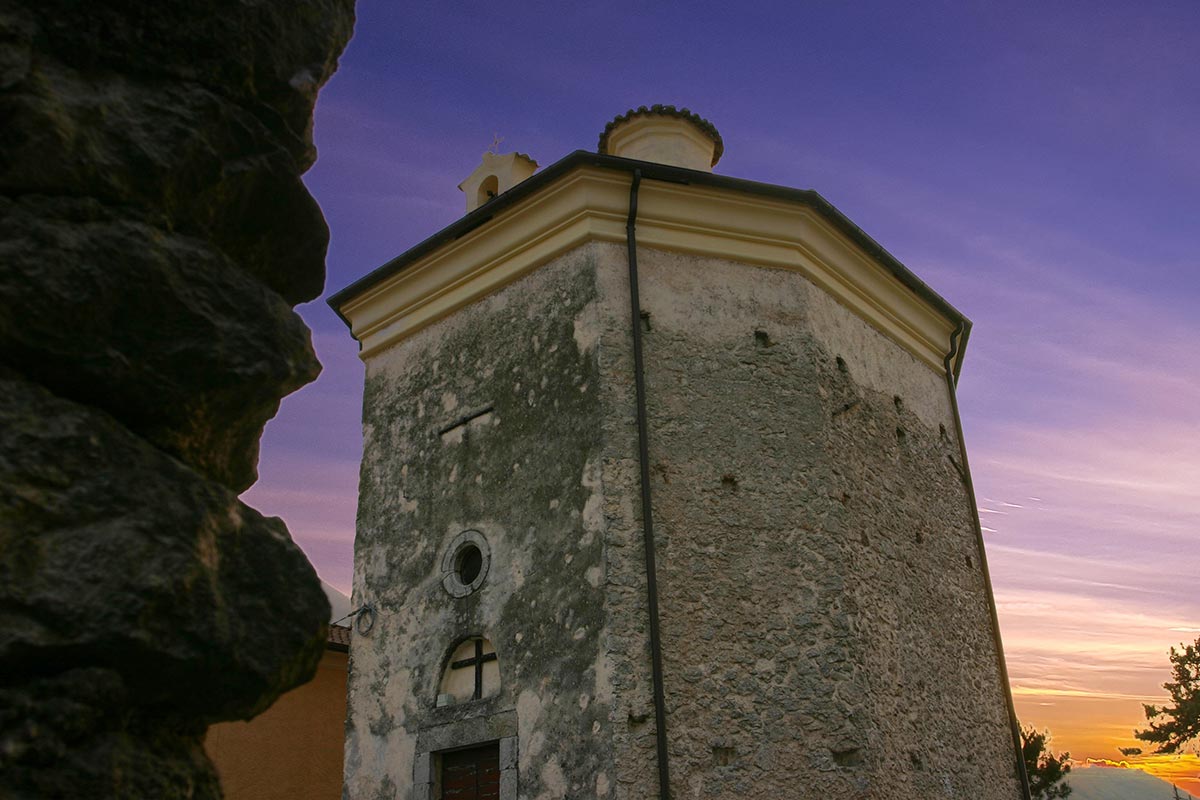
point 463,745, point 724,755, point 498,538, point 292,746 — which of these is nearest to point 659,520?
point 498,538

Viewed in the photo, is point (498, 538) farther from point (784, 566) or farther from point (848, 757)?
point (848, 757)

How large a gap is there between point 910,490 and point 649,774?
448 cm

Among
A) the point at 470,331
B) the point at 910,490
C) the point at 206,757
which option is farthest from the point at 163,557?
the point at 910,490

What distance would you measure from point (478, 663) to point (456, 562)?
1.00m

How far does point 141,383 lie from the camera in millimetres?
2014

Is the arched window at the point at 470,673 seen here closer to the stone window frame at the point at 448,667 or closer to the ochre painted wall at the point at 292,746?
the stone window frame at the point at 448,667

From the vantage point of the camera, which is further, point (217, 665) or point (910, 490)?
point (910, 490)

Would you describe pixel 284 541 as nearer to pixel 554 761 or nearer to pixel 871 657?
pixel 554 761

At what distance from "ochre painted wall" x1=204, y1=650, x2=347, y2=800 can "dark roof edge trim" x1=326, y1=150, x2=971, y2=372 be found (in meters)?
5.27

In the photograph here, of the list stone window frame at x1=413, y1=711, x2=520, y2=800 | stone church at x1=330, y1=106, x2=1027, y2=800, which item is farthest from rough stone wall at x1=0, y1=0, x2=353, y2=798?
stone window frame at x1=413, y1=711, x2=520, y2=800

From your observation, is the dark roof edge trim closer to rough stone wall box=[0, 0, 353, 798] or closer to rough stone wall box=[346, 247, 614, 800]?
rough stone wall box=[346, 247, 614, 800]

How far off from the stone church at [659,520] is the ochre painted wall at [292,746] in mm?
4264

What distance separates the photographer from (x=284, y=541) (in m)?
2.17

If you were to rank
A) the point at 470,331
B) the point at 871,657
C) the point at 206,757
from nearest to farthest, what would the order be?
the point at 206,757
the point at 871,657
the point at 470,331
